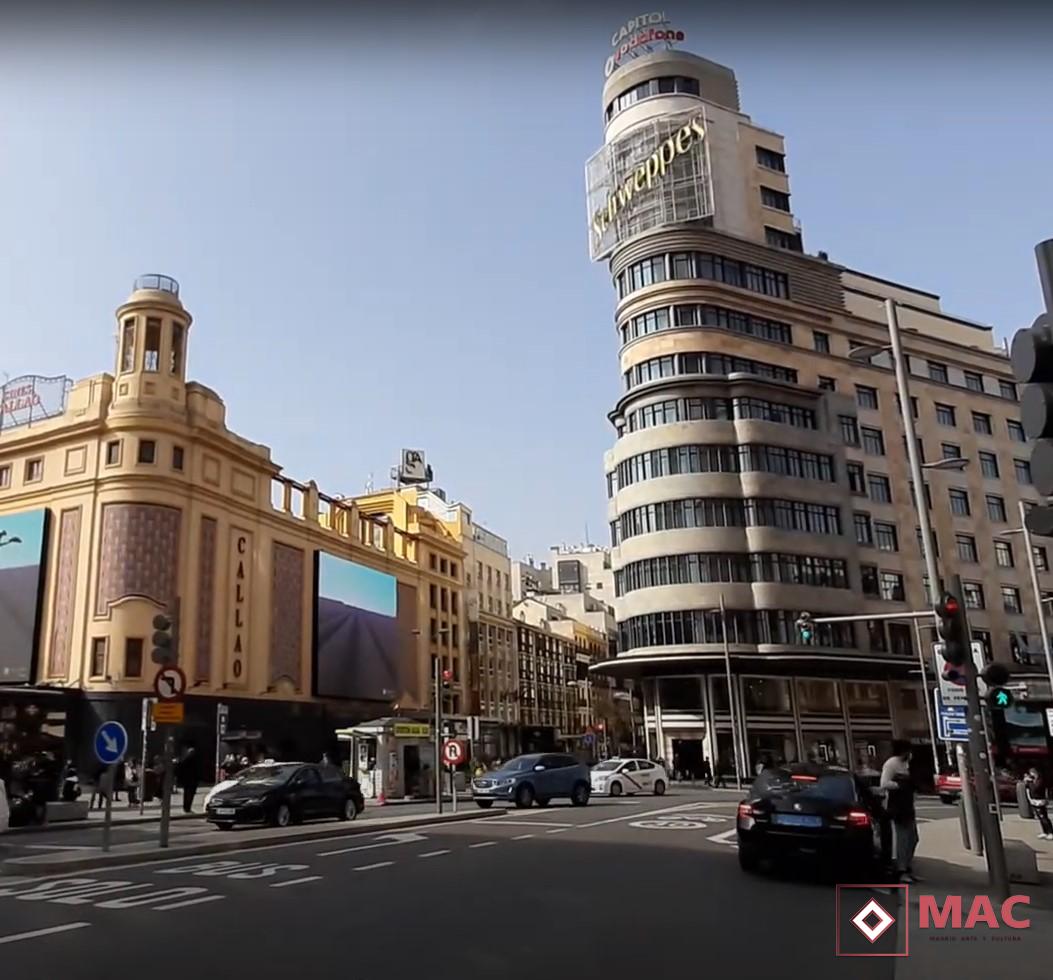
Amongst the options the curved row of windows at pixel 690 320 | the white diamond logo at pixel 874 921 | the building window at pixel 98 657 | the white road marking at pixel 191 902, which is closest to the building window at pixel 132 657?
the building window at pixel 98 657

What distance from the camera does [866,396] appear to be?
6341 cm

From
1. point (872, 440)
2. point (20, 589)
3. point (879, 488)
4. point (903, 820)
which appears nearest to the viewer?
point (903, 820)

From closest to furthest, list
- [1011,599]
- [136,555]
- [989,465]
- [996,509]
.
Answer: [136,555]
[1011,599]
[996,509]
[989,465]

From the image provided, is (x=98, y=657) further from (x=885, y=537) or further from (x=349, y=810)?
(x=885, y=537)

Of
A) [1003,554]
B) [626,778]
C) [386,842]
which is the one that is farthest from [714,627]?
[386,842]

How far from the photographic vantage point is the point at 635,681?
56.9 m

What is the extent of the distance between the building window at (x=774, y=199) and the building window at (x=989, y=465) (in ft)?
71.1

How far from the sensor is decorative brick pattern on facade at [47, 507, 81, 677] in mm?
46000

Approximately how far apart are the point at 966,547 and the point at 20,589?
184 feet

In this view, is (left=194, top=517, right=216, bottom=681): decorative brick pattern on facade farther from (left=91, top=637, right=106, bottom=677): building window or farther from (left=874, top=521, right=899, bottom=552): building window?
(left=874, top=521, right=899, bottom=552): building window

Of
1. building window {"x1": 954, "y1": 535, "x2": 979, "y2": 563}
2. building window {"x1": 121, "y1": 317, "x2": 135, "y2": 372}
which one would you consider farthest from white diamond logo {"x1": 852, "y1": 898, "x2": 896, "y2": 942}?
building window {"x1": 954, "y1": 535, "x2": 979, "y2": 563}

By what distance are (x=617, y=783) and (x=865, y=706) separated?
24.7m

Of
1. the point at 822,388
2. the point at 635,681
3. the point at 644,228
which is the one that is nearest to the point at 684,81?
the point at 644,228

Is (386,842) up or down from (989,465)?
down
